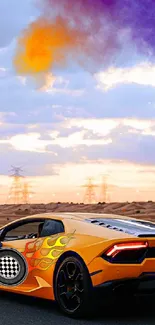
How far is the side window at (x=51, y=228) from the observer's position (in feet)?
27.6

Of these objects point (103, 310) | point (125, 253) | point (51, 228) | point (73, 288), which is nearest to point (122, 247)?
point (125, 253)

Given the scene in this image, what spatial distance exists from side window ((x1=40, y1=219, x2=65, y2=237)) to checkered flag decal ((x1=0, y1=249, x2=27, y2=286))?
470 mm

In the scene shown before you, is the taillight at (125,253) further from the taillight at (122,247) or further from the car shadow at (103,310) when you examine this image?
the car shadow at (103,310)

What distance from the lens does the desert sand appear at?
108ft

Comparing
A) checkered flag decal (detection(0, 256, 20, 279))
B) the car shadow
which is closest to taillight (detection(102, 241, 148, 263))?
the car shadow

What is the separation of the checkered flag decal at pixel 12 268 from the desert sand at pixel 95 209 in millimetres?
21843

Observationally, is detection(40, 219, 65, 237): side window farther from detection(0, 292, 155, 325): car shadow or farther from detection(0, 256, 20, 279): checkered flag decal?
detection(0, 292, 155, 325): car shadow

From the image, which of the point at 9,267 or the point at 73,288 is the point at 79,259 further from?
the point at 9,267

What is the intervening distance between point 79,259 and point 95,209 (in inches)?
1164

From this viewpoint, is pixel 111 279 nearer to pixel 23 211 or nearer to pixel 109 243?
pixel 109 243

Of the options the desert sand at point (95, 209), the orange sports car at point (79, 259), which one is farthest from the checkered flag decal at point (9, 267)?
the desert sand at point (95, 209)

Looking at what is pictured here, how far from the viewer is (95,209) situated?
1464 inches

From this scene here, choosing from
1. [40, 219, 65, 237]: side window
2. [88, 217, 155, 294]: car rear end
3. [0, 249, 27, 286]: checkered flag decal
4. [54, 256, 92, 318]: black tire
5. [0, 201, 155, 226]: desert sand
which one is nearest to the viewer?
[88, 217, 155, 294]: car rear end

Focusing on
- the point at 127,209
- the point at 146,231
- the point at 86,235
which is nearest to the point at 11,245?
the point at 86,235
